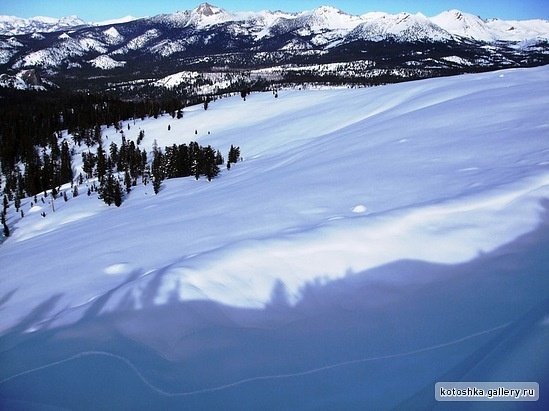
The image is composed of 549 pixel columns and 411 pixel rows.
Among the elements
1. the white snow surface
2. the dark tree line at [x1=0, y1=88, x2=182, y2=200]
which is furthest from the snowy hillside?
the dark tree line at [x1=0, y1=88, x2=182, y2=200]

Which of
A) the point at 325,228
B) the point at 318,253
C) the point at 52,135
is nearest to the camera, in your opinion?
the point at 318,253

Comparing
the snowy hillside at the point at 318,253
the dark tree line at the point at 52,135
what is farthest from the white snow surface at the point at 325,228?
the dark tree line at the point at 52,135

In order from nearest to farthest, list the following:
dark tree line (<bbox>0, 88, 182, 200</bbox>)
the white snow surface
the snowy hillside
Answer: the snowy hillside
the white snow surface
dark tree line (<bbox>0, 88, 182, 200</bbox>)

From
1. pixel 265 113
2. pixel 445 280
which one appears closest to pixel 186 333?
pixel 445 280

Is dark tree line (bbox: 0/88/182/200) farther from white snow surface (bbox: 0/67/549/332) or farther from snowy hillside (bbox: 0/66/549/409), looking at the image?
snowy hillside (bbox: 0/66/549/409)

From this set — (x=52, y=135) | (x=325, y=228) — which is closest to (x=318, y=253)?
(x=325, y=228)

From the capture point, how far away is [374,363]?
533 cm

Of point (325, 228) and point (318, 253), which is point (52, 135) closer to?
point (325, 228)

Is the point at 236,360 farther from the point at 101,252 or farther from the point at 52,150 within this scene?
the point at 52,150

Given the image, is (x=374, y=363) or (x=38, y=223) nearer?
(x=374, y=363)

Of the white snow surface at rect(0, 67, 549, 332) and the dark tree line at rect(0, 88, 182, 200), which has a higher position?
the dark tree line at rect(0, 88, 182, 200)

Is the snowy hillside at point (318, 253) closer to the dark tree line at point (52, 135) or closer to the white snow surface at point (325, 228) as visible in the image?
the white snow surface at point (325, 228)

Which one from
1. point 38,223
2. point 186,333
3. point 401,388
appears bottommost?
point 38,223

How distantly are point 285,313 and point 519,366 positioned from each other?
351cm
